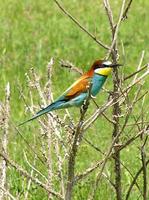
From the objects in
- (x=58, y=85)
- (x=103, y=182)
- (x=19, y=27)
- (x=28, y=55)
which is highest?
(x=19, y=27)

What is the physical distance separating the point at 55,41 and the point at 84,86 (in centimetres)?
570

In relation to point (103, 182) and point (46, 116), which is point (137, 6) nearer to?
point (103, 182)

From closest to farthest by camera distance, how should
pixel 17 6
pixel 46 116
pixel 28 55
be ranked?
pixel 46 116, pixel 28 55, pixel 17 6

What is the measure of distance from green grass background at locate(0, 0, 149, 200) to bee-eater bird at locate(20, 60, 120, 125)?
8.46ft

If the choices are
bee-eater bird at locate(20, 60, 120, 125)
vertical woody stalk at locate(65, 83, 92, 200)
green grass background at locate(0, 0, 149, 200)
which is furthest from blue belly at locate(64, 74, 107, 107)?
green grass background at locate(0, 0, 149, 200)

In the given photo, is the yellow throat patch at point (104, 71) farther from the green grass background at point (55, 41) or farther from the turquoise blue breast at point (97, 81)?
the green grass background at point (55, 41)

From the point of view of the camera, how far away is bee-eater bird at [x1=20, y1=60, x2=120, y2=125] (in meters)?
2.93

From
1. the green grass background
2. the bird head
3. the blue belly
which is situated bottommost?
the blue belly

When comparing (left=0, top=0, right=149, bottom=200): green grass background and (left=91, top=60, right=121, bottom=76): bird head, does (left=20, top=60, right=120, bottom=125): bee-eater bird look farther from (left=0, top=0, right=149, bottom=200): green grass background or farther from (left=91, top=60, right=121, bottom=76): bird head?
(left=0, top=0, right=149, bottom=200): green grass background

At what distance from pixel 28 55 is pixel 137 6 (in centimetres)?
236

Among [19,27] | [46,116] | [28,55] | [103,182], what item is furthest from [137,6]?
[46,116]

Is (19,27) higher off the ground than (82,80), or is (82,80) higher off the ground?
(19,27)

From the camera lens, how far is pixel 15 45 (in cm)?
850

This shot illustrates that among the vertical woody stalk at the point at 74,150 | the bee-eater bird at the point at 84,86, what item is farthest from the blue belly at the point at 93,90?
the vertical woody stalk at the point at 74,150
